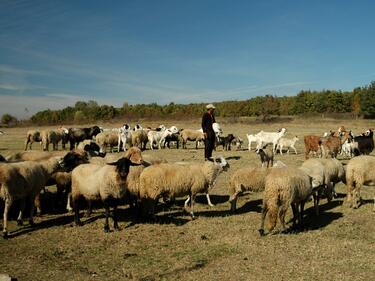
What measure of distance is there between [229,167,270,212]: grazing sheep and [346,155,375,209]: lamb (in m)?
2.62

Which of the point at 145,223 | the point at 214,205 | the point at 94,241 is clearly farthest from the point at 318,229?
the point at 94,241

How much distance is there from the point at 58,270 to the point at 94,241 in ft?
5.52

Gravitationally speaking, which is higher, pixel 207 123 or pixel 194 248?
pixel 207 123

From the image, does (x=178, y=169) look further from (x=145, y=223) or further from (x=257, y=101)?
(x=257, y=101)

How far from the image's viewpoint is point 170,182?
35.6ft

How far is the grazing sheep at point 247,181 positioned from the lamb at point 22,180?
18.2ft

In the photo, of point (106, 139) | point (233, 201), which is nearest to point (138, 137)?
point (106, 139)

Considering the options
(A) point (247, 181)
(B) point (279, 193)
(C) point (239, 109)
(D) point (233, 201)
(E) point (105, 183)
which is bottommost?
(D) point (233, 201)

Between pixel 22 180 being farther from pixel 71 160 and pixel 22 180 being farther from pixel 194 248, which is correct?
pixel 194 248

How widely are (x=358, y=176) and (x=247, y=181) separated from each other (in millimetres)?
3338

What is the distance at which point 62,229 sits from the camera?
10250mm

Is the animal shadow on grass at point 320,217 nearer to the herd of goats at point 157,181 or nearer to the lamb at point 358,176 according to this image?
the herd of goats at point 157,181

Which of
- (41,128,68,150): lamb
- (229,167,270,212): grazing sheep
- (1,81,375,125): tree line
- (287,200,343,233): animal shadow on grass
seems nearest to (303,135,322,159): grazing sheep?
(287,200,343,233): animal shadow on grass

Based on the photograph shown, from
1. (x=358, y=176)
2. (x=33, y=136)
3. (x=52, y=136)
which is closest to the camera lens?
(x=358, y=176)
